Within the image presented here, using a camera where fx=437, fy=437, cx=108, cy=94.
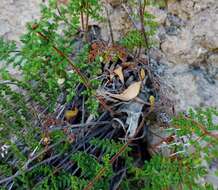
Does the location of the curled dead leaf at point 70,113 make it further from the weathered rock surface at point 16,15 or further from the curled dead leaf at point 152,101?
the weathered rock surface at point 16,15

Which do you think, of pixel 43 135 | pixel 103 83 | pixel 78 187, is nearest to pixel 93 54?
pixel 103 83

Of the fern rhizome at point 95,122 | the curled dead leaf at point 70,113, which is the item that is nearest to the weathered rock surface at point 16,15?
the fern rhizome at point 95,122

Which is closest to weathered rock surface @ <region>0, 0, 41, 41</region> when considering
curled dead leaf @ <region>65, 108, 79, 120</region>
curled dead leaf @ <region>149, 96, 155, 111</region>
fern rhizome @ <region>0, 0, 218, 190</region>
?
fern rhizome @ <region>0, 0, 218, 190</region>

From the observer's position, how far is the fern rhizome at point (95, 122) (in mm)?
1341

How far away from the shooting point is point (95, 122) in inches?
56.8

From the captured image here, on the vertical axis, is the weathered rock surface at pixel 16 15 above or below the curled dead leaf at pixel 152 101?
above

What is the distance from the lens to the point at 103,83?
150cm

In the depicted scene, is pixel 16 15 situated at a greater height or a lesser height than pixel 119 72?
greater

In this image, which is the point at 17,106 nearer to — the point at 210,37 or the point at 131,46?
the point at 131,46

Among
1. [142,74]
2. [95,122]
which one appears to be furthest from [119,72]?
[95,122]

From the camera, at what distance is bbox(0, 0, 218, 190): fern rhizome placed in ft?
4.40

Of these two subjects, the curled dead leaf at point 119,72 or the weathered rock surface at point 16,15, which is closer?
the curled dead leaf at point 119,72

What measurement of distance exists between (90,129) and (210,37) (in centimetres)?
51

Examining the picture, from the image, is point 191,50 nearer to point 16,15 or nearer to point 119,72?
point 119,72
